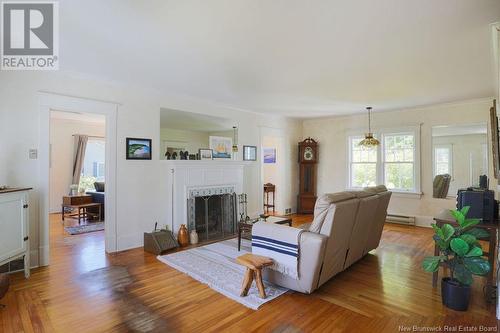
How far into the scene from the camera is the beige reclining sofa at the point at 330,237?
2562mm

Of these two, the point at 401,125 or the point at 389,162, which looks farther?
the point at 389,162

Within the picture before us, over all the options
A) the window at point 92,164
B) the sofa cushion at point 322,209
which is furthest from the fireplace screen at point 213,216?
the window at point 92,164

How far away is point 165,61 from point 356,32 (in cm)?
215

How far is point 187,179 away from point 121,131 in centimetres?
130

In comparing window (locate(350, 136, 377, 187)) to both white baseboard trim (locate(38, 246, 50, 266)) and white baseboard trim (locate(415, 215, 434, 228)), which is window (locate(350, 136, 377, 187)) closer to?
white baseboard trim (locate(415, 215, 434, 228))

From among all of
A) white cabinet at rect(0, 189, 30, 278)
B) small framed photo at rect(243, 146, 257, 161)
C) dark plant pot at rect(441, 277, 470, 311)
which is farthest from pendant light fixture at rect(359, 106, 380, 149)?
white cabinet at rect(0, 189, 30, 278)

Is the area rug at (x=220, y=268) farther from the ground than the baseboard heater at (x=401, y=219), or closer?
closer

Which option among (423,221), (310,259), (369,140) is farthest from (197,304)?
(423,221)

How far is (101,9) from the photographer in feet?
6.98

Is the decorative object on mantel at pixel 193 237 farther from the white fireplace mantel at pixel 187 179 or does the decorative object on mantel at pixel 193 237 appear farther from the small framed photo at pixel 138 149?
the small framed photo at pixel 138 149

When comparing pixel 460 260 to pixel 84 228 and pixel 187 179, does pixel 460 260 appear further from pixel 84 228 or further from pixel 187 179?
pixel 84 228

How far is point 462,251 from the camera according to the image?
90.7 inches

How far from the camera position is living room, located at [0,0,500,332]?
228cm

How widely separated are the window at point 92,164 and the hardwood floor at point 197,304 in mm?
4938
